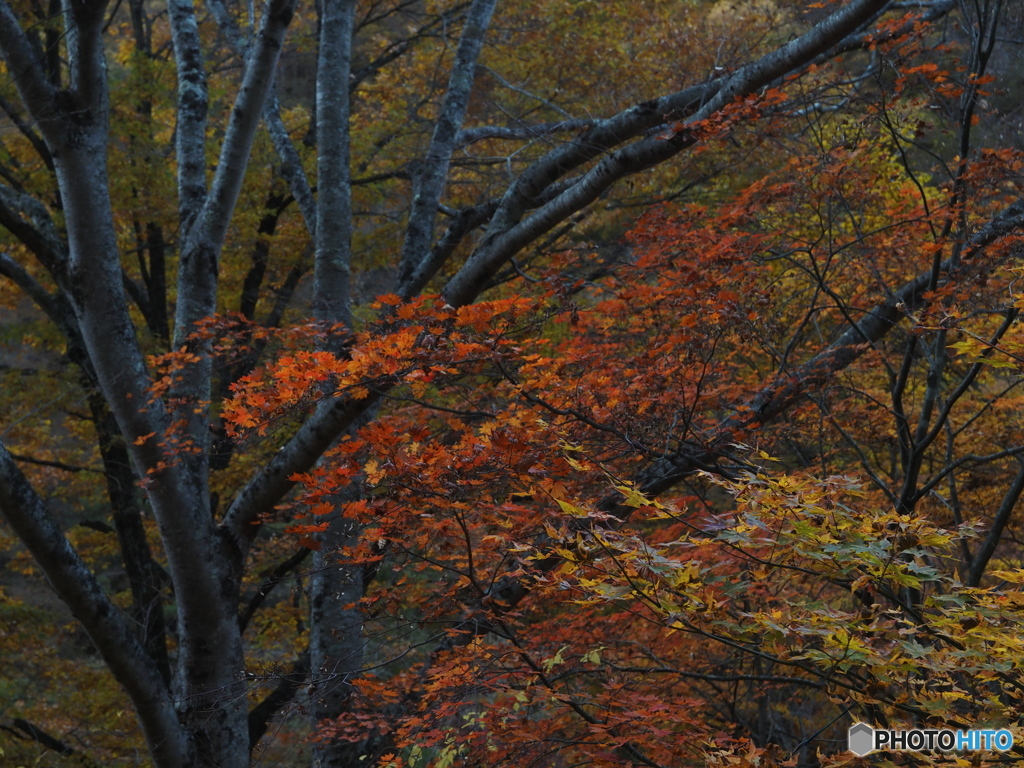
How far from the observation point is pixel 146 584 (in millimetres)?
8727

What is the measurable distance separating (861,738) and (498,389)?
3218 mm

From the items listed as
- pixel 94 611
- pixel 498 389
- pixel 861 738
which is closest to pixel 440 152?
pixel 498 389

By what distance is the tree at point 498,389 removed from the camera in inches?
135

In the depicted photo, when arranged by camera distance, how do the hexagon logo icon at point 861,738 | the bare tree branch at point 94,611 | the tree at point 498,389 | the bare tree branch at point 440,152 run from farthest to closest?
the bare tree branch at point 440,152 < the bare tree branch at point 94,611 < the tree at point 498,389 < the hexagon logo icon at point 861,738

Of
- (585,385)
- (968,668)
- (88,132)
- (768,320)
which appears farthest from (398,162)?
(968,668)

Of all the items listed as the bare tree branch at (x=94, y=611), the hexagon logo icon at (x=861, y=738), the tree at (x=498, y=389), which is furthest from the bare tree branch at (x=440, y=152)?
the hexagon logo icon at (x=861, y=738)

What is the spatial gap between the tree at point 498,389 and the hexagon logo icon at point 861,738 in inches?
8.3

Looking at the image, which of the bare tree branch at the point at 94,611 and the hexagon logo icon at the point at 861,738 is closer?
the hexagon logo icon at the point at 861,738

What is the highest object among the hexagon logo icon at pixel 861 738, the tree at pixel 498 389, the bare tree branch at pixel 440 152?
the bare tree branch at pixel 440 152

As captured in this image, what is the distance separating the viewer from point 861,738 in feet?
9.44

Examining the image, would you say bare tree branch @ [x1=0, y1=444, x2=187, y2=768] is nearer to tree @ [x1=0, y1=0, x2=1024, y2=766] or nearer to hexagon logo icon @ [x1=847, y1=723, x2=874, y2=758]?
tree @ [x1=0, y1=0, x2=1024, y2=766]

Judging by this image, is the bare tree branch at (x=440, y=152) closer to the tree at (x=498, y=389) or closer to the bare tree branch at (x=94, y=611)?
the tree at (x=498, y=389)

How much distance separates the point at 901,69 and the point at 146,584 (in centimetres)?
874

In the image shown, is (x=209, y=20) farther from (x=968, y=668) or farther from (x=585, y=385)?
(x=968, y=668)
